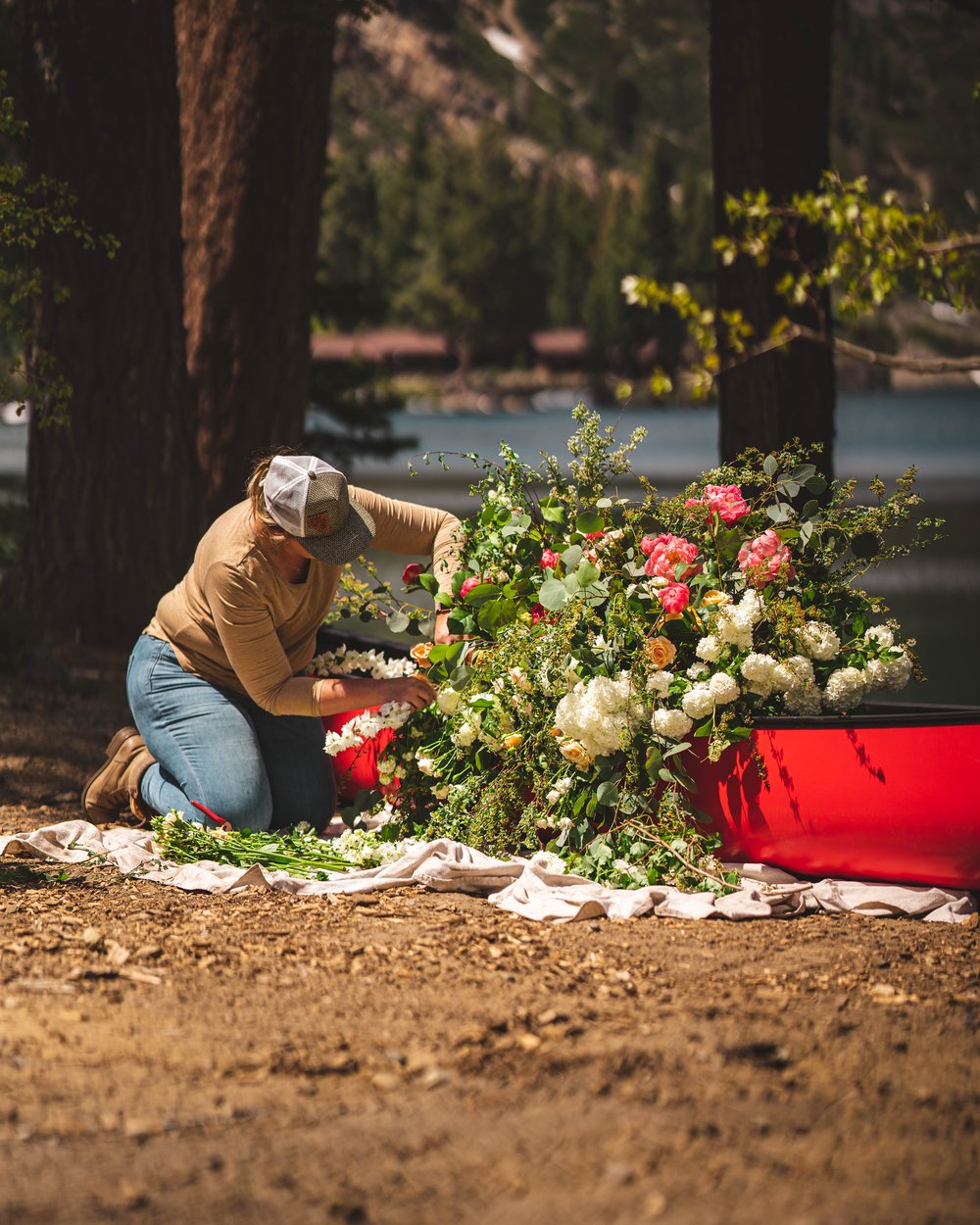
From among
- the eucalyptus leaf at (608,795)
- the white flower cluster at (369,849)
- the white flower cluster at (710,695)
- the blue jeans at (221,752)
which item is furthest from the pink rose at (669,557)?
the blue jeans at (221,752)

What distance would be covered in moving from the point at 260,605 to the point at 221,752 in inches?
23.7

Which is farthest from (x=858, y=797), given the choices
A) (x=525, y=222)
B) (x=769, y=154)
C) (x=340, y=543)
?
(x=525, y=222)

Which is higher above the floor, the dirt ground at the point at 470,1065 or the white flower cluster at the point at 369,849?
the dirt ground at the point at 470,1065

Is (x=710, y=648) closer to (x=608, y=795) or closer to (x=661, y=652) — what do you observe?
(x=661, y=652)

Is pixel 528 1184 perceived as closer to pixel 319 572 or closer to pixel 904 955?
pixel 904 955

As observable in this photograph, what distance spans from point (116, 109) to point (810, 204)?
3694 mm

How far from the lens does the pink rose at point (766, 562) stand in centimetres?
432

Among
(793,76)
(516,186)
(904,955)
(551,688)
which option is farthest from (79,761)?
(516,186)

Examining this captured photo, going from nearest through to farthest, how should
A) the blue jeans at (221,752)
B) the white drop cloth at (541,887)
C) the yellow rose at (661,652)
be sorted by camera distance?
the white drop cloth at (541,887) < the yellow rose at (661,652) < the blue jeans at (221,752)

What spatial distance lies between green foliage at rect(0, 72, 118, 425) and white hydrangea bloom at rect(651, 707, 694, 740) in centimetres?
317

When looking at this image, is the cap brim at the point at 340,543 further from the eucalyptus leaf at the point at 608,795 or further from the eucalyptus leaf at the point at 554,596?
the eucalyptus leaf at the point at 608,795

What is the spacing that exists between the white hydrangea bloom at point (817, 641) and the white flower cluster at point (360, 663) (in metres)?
1.30

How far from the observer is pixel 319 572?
469 centimetres

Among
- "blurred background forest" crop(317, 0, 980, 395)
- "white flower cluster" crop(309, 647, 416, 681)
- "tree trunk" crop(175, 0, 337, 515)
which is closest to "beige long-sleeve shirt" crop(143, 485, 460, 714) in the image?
"white flower cluster" crop(309, 647, 416, 681)
